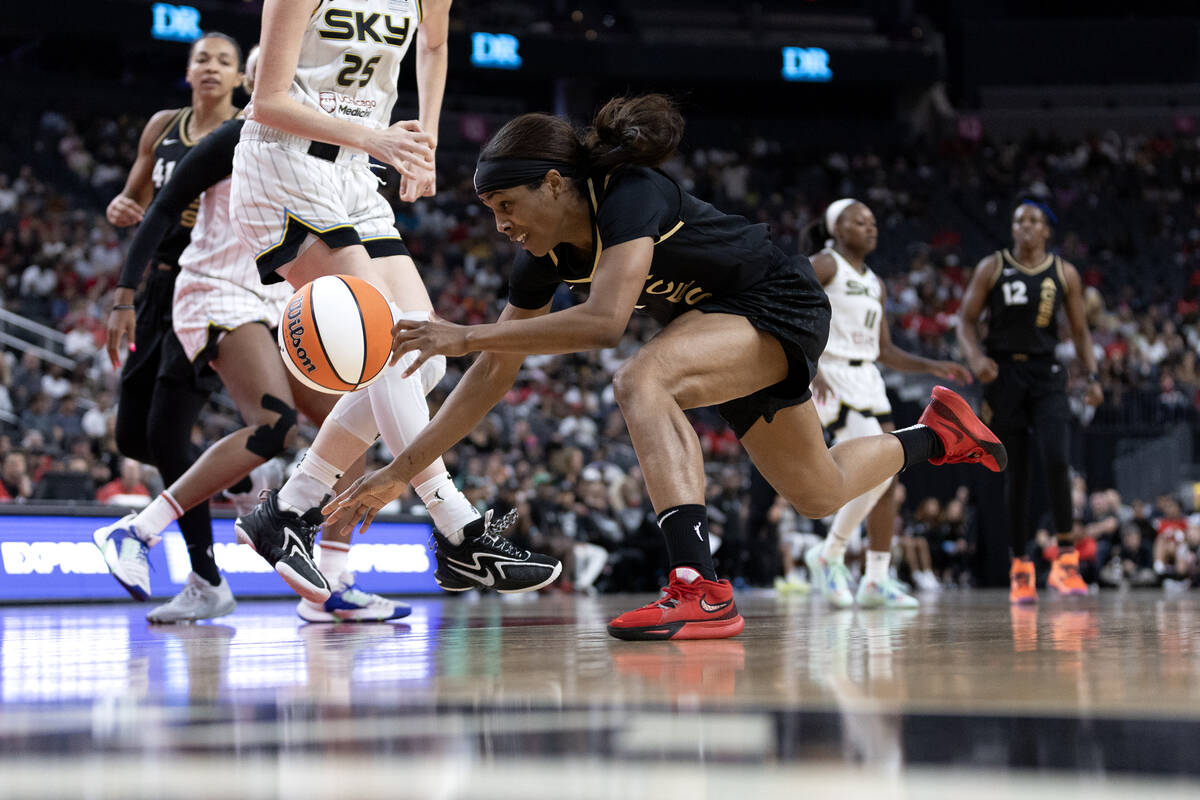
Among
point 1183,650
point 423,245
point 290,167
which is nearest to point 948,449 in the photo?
point 1183,650

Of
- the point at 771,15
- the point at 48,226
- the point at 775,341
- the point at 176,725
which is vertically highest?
the point at 771,15

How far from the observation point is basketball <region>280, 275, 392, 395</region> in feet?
10.5

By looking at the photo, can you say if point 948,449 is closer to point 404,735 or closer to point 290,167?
point 290,167

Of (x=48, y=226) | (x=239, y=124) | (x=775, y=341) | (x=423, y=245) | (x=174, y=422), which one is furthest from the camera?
(x=423, y=245)

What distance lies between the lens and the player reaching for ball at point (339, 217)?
3594 mm

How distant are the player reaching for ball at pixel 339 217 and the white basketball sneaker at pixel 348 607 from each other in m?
0.32

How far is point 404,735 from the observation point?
1444mm

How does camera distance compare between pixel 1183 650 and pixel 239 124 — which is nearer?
pixel 1183 650

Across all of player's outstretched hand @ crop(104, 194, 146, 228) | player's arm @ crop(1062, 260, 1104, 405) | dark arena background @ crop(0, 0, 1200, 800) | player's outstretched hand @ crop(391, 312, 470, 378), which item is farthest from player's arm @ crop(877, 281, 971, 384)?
player's outstretched hand @ crop(391, 312, 470, 378)

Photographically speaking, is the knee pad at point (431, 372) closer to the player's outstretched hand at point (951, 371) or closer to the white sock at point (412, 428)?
the white sock at point (412, 428)

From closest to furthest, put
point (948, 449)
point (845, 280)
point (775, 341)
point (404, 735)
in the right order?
point (404, 735) → point (775, 341) → point (948, 449) → point (845, 280)

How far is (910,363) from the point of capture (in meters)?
6.60

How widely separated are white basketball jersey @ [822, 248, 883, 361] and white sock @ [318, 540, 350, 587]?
314cm

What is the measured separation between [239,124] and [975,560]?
9.39 meters
